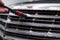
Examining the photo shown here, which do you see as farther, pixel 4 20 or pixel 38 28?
pixel 4 20

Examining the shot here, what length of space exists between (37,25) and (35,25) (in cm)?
3

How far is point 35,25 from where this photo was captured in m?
2.59

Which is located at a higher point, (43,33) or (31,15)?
(31,15)

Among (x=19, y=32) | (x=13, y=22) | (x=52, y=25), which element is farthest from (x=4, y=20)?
(x=52, y=25)

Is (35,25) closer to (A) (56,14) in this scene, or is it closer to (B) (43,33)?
(B) (43,33)

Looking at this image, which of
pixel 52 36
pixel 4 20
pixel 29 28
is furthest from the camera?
pixel 4 20

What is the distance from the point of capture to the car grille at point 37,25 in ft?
8.22

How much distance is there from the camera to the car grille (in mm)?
2506

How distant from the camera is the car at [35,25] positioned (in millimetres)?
2512

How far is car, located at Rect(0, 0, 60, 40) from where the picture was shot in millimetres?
2512

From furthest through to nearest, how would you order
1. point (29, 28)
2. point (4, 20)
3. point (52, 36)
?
point (4, 20)
point (29, 28)
point (52, 36)

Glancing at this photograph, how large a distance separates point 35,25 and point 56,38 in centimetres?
39

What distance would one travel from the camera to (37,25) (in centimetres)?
258

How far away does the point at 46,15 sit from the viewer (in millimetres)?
2586
